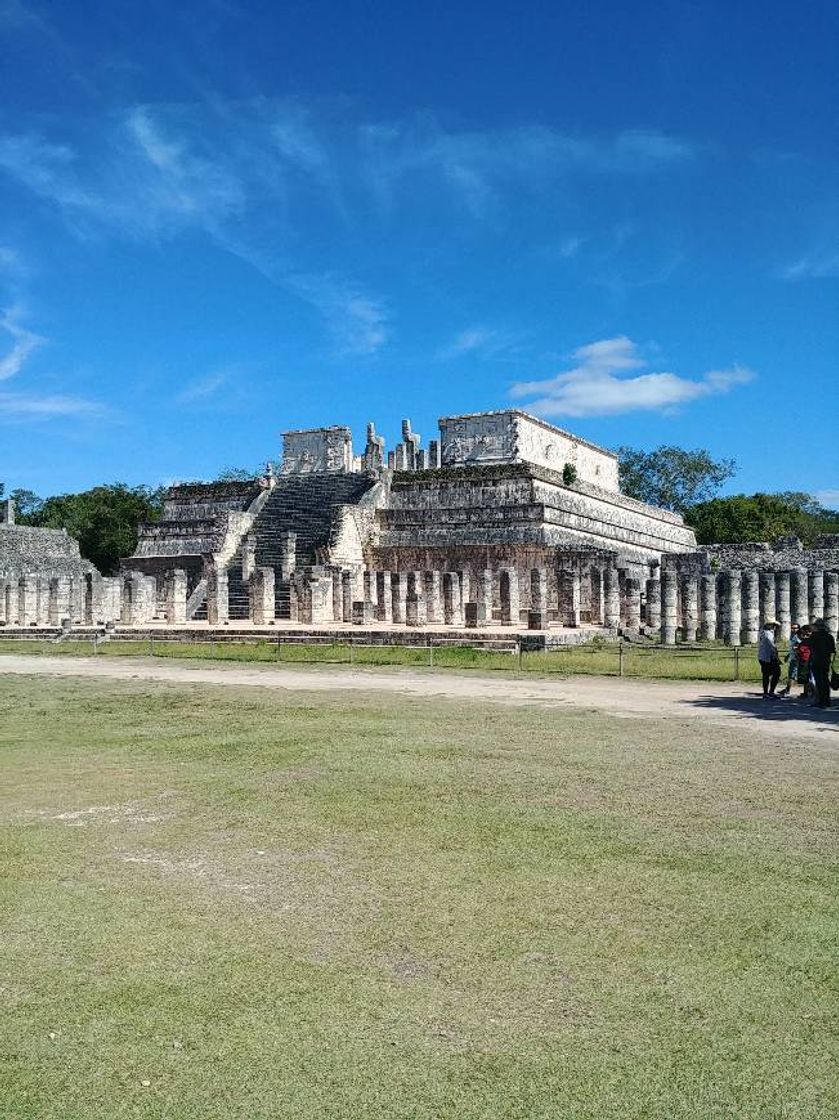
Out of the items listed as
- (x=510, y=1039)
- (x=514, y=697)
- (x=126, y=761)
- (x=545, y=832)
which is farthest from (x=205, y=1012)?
(x=514, y=697)

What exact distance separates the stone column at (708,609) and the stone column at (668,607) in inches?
36.6

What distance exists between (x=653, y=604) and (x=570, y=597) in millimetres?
2671

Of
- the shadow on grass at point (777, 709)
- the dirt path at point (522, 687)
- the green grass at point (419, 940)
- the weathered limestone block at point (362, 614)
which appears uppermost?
the weathered limestone block at point (362, 614)

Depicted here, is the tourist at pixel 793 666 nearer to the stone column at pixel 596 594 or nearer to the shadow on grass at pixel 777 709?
the shadow on grass at pixel 777 709

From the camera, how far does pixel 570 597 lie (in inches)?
955

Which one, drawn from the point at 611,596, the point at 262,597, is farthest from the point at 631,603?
the point at 262,597

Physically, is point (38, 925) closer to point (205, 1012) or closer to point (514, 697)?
point (205, 1012)

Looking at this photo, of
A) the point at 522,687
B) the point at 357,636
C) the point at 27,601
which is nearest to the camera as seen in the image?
the point at 522,687

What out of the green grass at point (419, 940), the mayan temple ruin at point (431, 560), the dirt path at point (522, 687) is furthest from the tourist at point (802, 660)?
the mayan temple ruin at point (431, 560)

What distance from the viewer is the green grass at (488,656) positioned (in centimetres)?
1484

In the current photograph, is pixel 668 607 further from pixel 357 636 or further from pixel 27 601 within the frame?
pixel 27 601

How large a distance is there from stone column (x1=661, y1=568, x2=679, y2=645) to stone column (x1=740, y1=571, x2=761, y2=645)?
1.66m

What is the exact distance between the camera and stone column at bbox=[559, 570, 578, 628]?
23.6 m

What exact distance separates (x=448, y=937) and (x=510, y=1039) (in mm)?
796
